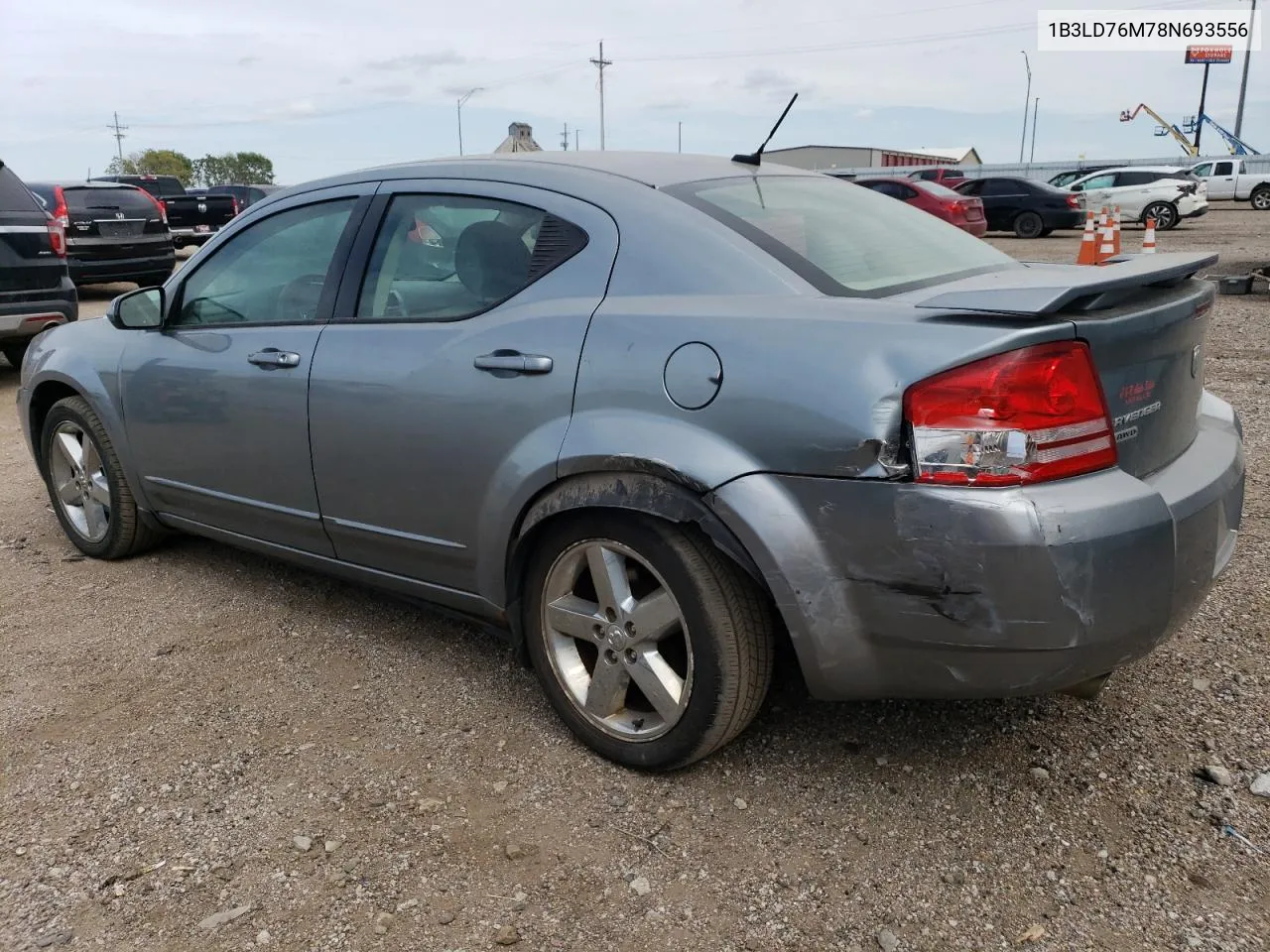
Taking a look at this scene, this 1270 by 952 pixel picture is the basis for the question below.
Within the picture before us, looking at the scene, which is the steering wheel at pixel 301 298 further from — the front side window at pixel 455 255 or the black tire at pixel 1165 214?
the black tire at pixel 1165 214

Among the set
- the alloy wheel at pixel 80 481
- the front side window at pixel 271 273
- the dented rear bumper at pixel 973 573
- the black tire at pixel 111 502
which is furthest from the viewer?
the alloy wheel at pixel 80 481

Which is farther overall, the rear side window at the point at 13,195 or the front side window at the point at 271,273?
the rear side window at the point at 13,195

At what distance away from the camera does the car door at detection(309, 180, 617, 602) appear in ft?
8.68

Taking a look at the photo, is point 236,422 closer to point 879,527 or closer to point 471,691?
point 471,691

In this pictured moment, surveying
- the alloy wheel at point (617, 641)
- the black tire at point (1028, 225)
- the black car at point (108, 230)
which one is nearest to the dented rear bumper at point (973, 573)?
the alloy wheel at point (617, 641)

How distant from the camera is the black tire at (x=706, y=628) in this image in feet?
7.80

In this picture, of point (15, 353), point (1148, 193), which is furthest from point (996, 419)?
point (1148, 193)

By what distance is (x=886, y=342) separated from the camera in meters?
2.12

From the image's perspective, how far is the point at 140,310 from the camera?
383cm

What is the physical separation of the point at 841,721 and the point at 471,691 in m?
1.13

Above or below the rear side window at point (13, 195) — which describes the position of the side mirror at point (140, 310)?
below

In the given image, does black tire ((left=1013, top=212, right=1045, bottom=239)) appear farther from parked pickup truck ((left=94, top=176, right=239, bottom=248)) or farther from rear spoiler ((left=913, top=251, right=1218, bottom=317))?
rear spoiler ((left=913, top=251, right=1218, bottom=317))

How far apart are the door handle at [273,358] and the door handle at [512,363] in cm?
80

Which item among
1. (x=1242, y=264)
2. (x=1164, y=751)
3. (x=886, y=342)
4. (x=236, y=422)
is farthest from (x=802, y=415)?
(x=1242, y=264)
